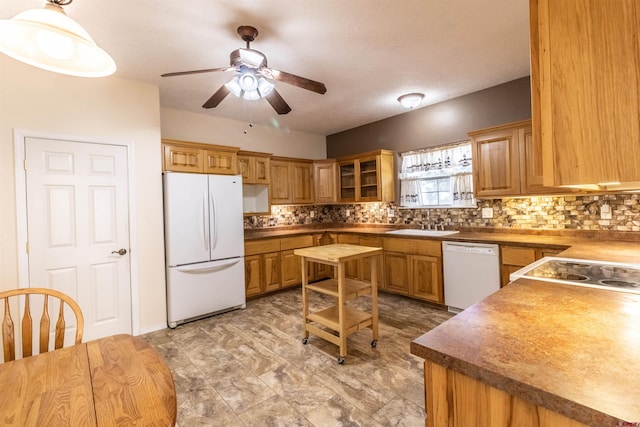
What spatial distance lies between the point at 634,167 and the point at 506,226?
3251mm

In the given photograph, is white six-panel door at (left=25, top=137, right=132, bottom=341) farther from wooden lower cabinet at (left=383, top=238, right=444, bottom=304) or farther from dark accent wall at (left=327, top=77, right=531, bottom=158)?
dark accent wall at (left=327, top=77, right=531, bottom=158)

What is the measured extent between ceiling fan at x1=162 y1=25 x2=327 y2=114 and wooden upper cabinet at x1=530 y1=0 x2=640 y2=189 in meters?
1.68

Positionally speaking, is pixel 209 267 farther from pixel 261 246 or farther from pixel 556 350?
pixel 556 350

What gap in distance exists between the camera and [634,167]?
70 cm

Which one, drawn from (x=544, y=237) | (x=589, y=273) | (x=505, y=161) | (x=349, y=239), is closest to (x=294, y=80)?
(x=589, y=273)

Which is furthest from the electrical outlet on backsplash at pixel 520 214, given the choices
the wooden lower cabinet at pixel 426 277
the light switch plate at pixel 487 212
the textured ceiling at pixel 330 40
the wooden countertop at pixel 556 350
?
the wooden countertop at pixel 556 350

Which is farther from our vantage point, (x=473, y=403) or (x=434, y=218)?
(x=434, y=218)

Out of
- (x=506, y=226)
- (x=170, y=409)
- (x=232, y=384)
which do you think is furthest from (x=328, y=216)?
(x=170, y=409)

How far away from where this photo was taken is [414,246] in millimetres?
3811

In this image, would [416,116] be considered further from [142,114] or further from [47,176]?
[47,176]

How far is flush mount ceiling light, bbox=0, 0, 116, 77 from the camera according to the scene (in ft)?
3.40

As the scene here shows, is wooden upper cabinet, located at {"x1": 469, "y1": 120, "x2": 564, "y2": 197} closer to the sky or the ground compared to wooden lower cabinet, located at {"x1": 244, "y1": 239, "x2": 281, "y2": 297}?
closer to the sky

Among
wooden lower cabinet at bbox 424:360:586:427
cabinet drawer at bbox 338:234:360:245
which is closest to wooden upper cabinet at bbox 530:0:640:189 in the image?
wooden lower cabinet at bbox 424:360:586:427

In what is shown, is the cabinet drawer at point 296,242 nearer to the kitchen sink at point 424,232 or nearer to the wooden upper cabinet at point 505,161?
the kitchen sink at point 424,232
